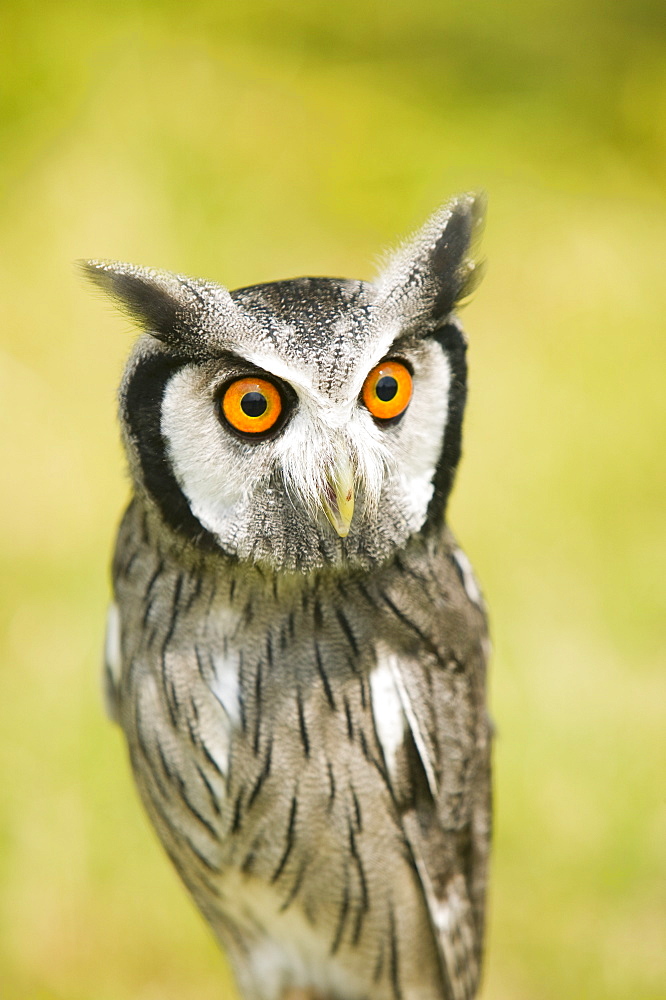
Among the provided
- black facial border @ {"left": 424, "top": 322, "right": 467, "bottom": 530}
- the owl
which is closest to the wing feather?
the owl

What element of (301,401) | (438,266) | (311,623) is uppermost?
(438,266)

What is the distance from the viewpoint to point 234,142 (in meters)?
3.45

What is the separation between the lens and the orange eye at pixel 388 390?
2.89ft

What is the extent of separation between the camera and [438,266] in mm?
928

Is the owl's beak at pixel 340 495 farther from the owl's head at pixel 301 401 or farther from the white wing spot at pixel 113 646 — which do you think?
the white wing spot at pixel 113 646

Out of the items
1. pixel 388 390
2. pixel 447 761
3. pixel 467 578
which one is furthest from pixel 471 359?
pixel 388 390

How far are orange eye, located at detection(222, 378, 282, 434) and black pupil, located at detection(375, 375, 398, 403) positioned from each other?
0.09 m

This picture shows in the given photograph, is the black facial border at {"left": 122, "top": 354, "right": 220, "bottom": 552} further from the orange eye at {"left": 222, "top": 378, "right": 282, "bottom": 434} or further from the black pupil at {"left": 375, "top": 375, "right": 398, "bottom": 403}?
the black pupil at {"left": 375, "top": 375, "right": 398, "bottom": 403}

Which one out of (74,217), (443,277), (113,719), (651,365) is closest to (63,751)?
(113,719)

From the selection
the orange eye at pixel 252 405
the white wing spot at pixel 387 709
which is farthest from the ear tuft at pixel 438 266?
the white wing spot at pixel 387 709

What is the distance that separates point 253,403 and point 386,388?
0.40 feet

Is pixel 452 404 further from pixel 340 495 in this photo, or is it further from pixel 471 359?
pixel 471 359

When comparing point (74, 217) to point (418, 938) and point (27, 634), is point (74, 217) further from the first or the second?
point (418, 938)

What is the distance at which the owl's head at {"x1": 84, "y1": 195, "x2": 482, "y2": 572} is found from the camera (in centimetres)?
85
